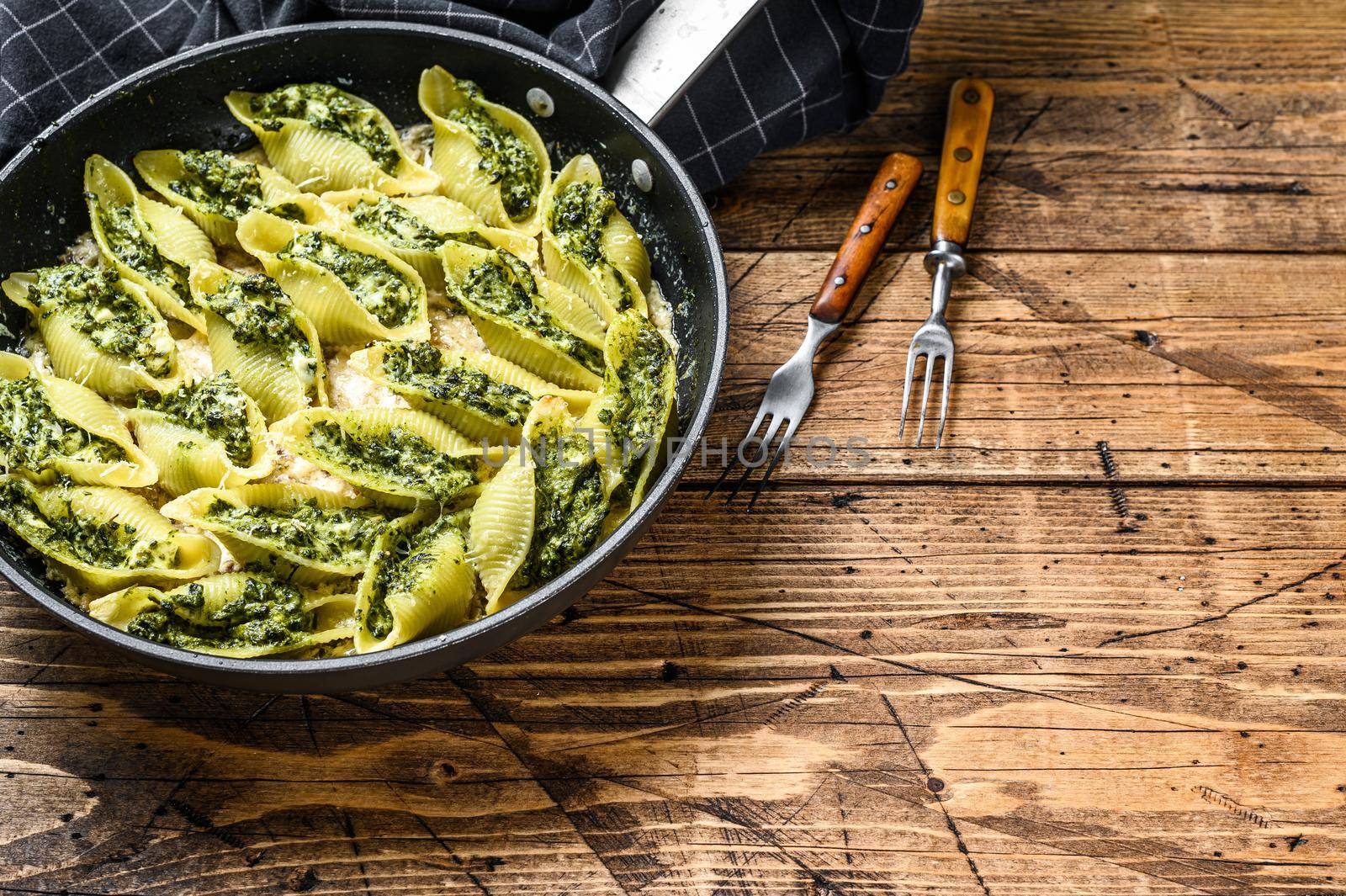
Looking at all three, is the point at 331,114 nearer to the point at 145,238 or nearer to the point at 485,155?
the point at 485,155

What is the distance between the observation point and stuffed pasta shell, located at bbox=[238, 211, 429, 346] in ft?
8.33

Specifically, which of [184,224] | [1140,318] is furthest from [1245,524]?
[184,224]

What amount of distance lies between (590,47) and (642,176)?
31 cm

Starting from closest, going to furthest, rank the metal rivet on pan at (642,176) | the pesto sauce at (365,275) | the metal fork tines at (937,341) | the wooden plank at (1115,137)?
1. the pesto sauce at (365,275)
2. the metal rivet on pan at (642,176)
3. the metal fork tines at (937,341)
4. the wooden plank at (1115,137)

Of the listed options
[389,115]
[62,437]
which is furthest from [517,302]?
[62,437]

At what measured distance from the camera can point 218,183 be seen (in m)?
2.69

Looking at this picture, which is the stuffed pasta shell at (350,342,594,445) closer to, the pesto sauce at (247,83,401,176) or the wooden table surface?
the wooden table surface

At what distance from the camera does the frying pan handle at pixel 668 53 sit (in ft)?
8.72

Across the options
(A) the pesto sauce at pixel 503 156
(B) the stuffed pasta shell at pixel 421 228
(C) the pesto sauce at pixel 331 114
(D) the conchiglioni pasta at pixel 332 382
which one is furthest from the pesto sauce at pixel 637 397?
(C) the pesto sauce at pixel 331 114

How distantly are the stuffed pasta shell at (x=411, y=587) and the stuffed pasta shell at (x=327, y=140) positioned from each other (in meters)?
0.92

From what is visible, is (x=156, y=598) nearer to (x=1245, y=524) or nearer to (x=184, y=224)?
(x=184, y=224)

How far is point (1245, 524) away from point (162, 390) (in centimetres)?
248

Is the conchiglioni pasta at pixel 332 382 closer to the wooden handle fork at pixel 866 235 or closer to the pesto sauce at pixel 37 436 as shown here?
the pesto sauce at pixel 37 436

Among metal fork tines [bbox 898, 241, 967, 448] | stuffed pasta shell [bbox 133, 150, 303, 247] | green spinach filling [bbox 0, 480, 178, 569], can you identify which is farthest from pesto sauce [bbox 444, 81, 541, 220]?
green spinach filling [bbox 0, 480, 178, 569]
